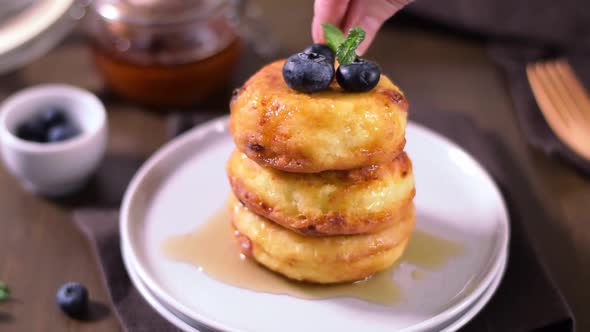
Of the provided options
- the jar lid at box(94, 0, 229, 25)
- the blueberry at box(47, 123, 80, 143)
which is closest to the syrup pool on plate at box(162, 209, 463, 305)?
the blueberry at box(47, 123, 80, 143)

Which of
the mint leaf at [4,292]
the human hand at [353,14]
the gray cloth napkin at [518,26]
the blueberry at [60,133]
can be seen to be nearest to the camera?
the mint leaf at [4,292]

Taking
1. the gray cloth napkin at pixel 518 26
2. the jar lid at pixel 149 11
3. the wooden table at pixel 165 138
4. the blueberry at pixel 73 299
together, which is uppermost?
the jar lid at pixel 149 11

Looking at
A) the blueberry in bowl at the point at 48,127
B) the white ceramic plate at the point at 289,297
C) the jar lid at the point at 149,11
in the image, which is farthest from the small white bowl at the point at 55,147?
the jar lid at the point at 149,11

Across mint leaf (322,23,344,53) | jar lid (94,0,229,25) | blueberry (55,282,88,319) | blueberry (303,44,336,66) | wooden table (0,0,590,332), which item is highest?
mint leaf (322,23,344,53)

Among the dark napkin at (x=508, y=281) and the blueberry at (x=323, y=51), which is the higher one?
the blueberry at (x=323, y=51)

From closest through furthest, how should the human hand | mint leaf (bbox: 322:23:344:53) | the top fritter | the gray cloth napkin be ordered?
the top fritter, mint leaf (bbox: 322:23:344:53), the human hand, the gray cloth napkin

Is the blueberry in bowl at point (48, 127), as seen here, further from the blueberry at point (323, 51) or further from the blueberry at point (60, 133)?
the blueberry at point (323, 51)

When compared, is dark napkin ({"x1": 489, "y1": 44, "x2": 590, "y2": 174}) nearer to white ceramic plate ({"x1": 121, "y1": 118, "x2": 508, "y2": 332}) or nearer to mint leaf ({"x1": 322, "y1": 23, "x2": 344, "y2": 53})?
white ceramic plate ({"x1": 121, "y1": 118, "x2": 508, "y2": 332})
